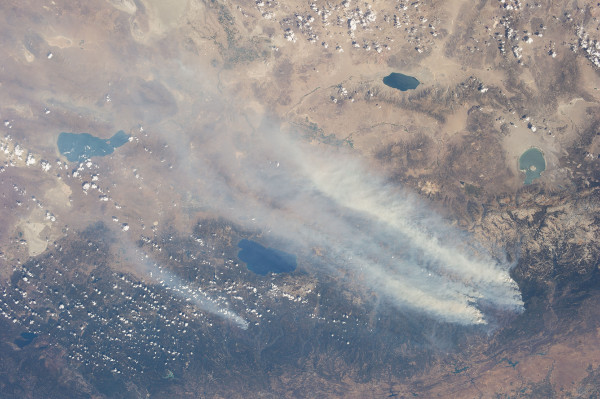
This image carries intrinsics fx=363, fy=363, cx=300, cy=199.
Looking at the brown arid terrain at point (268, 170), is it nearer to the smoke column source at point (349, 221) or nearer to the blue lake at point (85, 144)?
the smoke column source at point (349, 221)

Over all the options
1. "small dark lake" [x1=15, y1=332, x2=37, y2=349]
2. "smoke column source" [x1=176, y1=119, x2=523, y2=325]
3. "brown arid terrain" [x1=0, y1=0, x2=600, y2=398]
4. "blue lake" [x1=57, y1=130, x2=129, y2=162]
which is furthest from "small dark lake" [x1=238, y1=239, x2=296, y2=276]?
"small dark lake" [x1=15, y1=332, x2=37, y2=349]

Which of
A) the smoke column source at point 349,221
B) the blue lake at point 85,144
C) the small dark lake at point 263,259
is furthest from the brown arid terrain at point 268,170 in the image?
the small dark lake at point 263,259

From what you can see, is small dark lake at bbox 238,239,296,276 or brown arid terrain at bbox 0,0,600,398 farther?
small dark lake at bbox 238,239,296,276

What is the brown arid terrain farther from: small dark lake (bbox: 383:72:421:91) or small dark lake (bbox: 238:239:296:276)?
small dark lake (bbox: 238:239:296:276)

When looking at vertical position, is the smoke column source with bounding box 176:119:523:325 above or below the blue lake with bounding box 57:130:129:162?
below

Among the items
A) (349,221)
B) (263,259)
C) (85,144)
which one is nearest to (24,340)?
(85,144)

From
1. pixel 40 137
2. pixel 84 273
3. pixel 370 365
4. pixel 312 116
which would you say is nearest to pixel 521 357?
pixel 370 365
